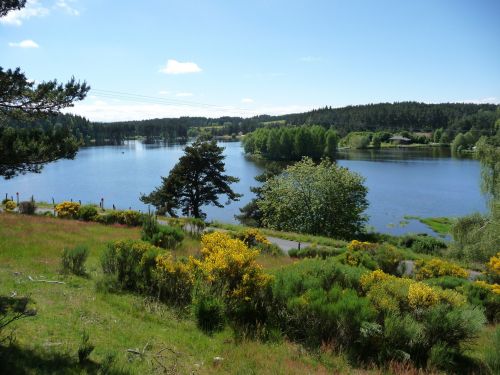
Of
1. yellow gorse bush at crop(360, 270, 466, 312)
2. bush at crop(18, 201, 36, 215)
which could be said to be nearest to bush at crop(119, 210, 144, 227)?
bush at crop(18, 201, 36, 215)

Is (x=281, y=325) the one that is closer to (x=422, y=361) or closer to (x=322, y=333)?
(x=322, y=333)

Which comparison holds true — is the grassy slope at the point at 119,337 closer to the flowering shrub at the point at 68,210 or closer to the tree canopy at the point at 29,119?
the tree canopy at the point at 29,119

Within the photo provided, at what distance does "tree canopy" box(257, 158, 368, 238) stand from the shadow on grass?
96.0ft

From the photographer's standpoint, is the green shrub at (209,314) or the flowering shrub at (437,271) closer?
the green shrub at (209,314)

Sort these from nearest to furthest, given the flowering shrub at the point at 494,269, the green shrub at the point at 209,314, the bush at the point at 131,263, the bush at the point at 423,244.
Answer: the green shrub at the point at 209,314 → the bush at the point at 131,263 → the flowering shrub at the point at 494,269 → the bush at the point at 423,244

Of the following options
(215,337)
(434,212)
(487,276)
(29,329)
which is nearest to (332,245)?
(487,276)

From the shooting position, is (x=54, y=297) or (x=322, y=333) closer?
(x=322, y=333)

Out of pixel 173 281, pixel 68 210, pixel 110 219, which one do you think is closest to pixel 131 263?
pixel 173 281

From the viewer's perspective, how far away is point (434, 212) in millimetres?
47312

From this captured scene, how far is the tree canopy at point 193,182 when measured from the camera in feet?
117

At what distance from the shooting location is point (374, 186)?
62469mm

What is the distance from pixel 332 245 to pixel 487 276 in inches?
358

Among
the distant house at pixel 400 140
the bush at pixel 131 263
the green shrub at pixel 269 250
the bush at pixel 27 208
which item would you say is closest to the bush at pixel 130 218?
the bush at pixel 27 208

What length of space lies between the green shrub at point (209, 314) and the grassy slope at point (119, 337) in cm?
20
